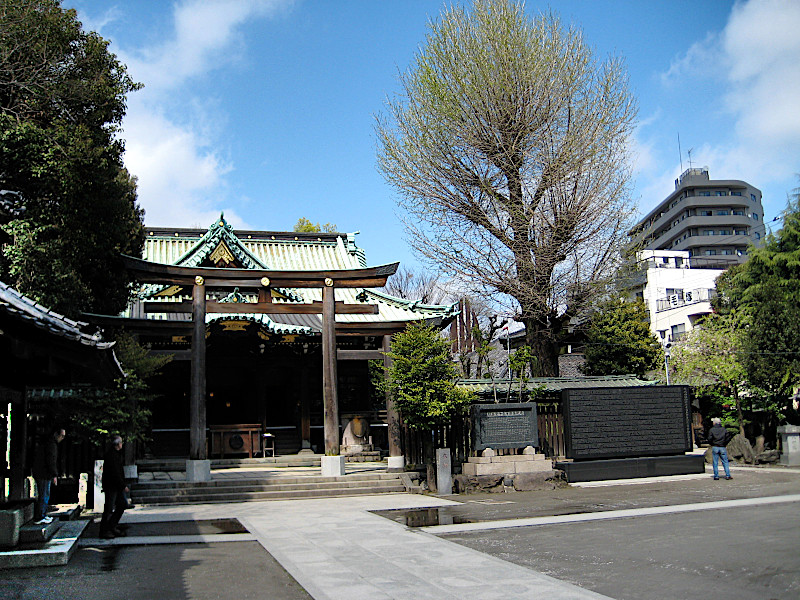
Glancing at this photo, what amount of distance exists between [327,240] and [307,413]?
8.29 meters

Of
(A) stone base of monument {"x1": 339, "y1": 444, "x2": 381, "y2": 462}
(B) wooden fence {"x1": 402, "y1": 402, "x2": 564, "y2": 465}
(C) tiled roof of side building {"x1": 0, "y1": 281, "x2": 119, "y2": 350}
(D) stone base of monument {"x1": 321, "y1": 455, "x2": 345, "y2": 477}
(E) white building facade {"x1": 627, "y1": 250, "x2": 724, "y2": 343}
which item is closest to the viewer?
(C) tiled roof of side building {"x1": 0, "y1": 281, "x2": 119, "y2": 350}

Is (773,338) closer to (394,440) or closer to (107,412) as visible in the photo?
(394,440)

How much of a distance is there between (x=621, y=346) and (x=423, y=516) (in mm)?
26278

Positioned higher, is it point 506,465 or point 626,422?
point 626,422

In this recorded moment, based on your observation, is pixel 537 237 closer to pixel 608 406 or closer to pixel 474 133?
pixel 474 133

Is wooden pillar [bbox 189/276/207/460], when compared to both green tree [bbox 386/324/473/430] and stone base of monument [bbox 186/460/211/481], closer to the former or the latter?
stone base of monument [bbox 186/460/211/481]

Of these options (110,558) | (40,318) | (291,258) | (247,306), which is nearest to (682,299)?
(291,258)

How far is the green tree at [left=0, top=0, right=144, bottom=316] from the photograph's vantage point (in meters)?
13.9

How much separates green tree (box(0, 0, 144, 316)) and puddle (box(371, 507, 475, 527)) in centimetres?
775

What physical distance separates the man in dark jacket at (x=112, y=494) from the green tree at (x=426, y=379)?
6741mm

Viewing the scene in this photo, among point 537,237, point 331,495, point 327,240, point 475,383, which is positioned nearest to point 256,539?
point 331,495

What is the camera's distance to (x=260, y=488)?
54.7 feet

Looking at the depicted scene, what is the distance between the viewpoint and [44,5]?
15367 millimetres

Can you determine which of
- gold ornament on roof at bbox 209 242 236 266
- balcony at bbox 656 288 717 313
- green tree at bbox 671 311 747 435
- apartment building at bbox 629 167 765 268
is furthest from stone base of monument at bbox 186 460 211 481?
Result: apartment building at bbox 629 167 765 268
